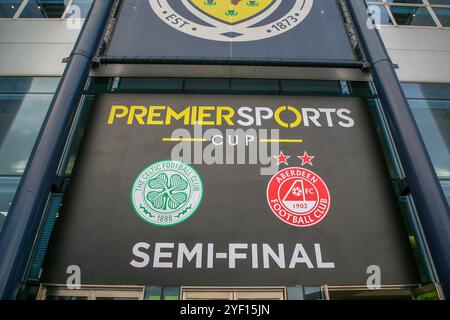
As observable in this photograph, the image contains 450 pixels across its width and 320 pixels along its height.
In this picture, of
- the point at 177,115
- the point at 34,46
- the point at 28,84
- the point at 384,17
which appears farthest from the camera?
the point at 384,17

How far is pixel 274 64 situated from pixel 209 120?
2615mm

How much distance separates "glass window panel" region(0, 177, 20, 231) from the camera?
8.69 metres

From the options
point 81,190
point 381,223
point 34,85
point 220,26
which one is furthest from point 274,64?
point 34,85

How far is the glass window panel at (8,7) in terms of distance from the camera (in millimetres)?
12195


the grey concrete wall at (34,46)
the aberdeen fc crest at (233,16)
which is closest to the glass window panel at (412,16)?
the aberdeen fc crest at (233,16)

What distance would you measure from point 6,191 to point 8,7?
300 inches

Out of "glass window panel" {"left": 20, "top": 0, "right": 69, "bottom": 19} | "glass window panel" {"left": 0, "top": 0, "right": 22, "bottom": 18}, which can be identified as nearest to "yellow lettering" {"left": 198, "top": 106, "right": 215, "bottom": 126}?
"glass window panel" {"left": 20, "top": 0, "right": 69, "bottom": 19}

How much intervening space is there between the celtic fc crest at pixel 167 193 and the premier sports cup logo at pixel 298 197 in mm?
1895

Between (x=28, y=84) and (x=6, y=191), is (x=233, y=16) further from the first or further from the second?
(x=6, y=191)

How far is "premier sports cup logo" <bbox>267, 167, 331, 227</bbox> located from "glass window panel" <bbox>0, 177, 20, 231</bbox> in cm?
655

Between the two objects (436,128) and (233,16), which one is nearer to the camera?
(436,128)

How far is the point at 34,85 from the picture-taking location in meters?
10.7

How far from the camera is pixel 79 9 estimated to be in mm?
12516

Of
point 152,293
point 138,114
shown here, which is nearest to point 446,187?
point 152,293
